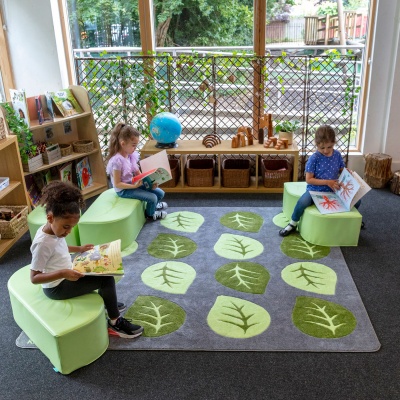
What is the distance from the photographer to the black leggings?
241 cm

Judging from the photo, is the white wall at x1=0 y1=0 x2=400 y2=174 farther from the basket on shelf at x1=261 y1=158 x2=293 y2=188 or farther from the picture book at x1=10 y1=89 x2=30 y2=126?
the basket on shelf at x1=261 y1=158 x2=293 y2=188

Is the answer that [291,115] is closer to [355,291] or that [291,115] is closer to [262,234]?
[262,234]

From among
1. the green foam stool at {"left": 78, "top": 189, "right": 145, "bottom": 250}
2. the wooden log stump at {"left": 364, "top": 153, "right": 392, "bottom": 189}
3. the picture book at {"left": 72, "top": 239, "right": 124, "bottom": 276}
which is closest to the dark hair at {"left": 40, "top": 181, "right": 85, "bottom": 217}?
the picture book at {"left": 72, "top": 239, "right": 124, "bottom": 276}

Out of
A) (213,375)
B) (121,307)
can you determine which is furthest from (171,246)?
(213,375)

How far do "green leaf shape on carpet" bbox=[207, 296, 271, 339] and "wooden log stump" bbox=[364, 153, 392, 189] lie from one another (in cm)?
237

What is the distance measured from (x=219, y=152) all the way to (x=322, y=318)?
209 cm

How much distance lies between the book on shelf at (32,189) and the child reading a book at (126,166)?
0.85 meters

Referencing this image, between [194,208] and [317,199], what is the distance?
1150 millimetres

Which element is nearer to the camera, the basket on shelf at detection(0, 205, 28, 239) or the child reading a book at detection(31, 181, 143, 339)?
the child reading a book at detection(31, 181, 143, 339)

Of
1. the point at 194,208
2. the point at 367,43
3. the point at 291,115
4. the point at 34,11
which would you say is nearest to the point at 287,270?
the point at 194,208

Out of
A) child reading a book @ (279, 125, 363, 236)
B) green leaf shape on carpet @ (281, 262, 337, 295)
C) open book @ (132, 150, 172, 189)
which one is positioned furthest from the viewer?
open book @ (132, 150, 172, 189)

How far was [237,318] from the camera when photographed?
2689mm

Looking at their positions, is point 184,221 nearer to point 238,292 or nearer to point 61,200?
point 238,292

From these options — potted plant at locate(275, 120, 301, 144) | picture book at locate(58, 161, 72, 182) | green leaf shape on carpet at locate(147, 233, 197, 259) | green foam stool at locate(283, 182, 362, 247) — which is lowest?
green leaf shape on carpet at locate(147, 233, 197, 259)
